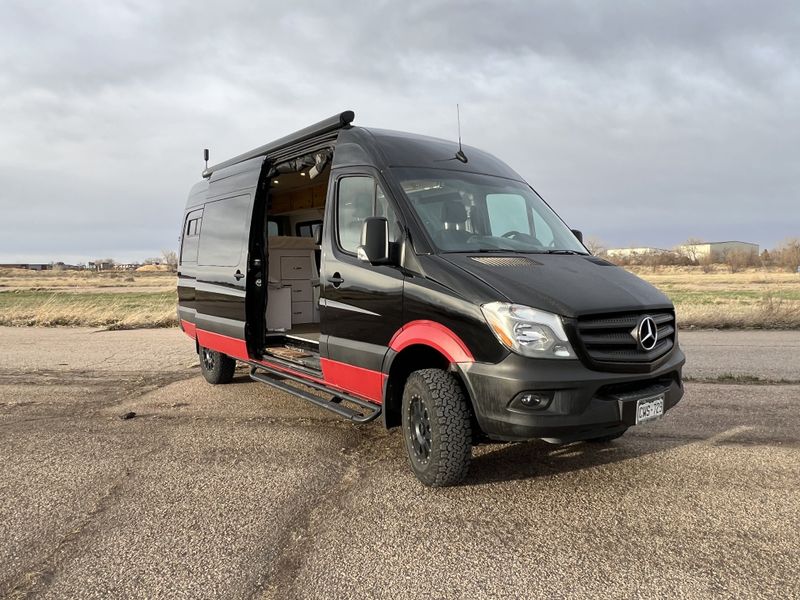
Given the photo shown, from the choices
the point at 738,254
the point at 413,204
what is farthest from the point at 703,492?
the point at 738,254

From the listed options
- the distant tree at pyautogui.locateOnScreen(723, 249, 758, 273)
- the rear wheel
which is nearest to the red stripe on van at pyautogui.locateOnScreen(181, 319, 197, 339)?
the rear wheel

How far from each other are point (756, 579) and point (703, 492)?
1.12m

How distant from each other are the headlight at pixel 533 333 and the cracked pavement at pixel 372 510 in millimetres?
988

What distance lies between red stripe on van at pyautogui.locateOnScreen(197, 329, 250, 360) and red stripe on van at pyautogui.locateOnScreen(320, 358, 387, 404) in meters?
1.72

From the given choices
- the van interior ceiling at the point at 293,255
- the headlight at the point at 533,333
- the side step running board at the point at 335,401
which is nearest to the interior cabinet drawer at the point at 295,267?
the van interior ceiling at the point at 293,255

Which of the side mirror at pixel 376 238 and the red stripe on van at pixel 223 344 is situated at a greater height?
the side mirror at pixel 376 238

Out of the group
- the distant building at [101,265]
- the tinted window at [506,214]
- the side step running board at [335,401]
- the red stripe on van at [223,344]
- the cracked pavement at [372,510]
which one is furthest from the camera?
the distant building at [101,265]

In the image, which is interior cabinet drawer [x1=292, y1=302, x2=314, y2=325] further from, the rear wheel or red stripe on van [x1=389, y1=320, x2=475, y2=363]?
red stripe on van [x1=389, y1=320, x2=475, y2=363]

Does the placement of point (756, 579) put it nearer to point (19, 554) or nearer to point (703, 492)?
point (703, 492)

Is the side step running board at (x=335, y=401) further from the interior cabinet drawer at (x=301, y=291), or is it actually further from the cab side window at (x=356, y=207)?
the interior cabinet drawer at (x=301, y=291)

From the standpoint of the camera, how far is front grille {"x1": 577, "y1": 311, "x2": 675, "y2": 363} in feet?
12.1

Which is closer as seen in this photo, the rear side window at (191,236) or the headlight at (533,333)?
the headlight at (533,333)

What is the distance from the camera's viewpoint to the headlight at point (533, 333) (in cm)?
364

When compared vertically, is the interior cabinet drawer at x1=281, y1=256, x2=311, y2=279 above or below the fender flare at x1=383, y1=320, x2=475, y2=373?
above
